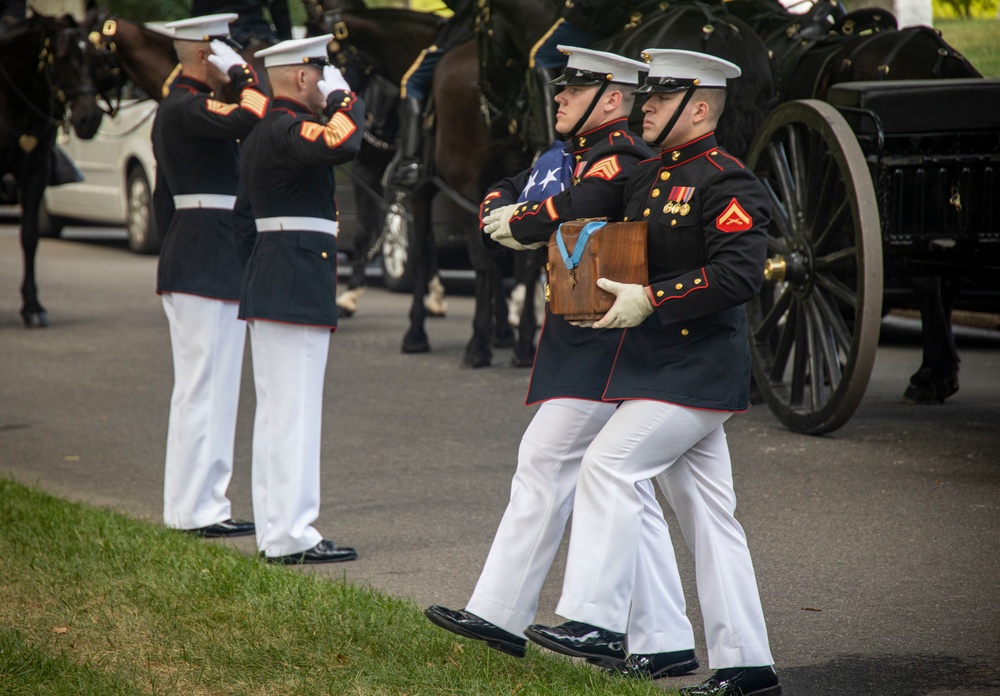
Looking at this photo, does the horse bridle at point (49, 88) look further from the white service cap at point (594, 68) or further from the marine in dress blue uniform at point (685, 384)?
the marine in dress blue uniform at point (685, 384)

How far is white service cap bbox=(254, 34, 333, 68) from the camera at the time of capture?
17.6 ft

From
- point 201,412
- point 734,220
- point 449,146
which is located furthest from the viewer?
point 449,146

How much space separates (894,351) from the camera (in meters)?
10.5

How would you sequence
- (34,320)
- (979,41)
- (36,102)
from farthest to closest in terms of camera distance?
(979,41) < (34,320) < (36,102)

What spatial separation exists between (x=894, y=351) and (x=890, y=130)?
4.16 m

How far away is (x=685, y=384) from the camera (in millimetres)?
3906

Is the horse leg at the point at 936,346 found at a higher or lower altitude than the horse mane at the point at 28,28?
lower

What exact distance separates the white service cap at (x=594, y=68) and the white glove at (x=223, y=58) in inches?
88.3

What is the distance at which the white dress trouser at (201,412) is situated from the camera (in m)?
5.91

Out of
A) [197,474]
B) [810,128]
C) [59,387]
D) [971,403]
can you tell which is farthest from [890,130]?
[59,387]

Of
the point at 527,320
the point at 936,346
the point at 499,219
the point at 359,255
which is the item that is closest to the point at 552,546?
the point at 499,219

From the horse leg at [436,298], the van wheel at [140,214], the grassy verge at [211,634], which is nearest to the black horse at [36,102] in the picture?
the horse leg at [436,298]

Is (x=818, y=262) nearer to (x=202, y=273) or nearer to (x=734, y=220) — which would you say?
(x=202, y=273)

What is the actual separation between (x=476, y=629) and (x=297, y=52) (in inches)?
96.6
